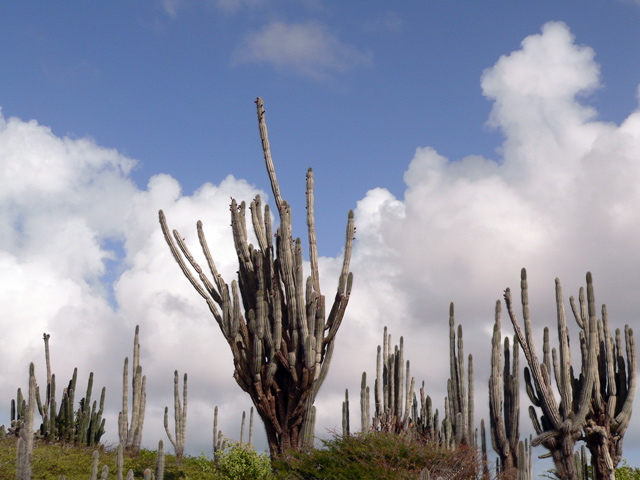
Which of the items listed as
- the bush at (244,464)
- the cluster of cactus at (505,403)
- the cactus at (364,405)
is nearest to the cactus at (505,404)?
the cluster of cactus at (505,403)

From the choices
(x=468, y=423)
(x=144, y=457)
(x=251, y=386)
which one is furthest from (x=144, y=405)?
(x=468, y=423)

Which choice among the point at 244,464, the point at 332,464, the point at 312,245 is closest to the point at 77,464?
the point at 244,464

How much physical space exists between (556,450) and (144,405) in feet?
35.5

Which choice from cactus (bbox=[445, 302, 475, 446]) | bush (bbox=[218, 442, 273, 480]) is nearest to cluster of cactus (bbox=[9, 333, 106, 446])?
bush (bbox=[218, 442, 273, 480])

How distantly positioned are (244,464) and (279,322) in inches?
133

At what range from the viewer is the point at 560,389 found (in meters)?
15.1

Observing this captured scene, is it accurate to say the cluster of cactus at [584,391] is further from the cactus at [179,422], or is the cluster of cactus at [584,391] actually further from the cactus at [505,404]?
the cactus at [179,422]

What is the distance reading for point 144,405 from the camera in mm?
18812

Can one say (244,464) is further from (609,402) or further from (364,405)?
(609,402)

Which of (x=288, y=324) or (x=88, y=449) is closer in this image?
(x=288, y=324)

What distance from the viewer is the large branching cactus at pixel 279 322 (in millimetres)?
14773

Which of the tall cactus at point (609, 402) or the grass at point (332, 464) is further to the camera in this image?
the tall cactus at point (609, 402)

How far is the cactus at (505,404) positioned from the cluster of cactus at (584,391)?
431 mm

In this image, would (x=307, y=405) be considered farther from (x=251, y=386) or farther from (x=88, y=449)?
(x=88, y=449)
